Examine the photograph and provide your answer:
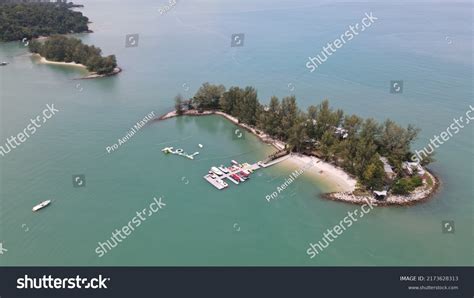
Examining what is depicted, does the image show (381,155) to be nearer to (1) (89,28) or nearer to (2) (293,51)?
(2) (293,51)

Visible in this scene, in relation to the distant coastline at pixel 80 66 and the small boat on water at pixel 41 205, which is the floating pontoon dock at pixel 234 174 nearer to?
the small boat on water at pixel 41 205

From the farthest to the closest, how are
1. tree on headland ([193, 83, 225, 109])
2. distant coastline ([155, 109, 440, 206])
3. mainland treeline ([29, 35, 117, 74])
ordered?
mainland treeline ([29, 35, 117, 74]), tree on headland ([193, 83, 225, 109]), distant coastline ([155, 109, 440, 206])

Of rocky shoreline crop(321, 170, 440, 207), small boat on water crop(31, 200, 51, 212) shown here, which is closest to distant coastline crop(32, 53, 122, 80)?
small boat on water crop(31, 200, 51, 212)

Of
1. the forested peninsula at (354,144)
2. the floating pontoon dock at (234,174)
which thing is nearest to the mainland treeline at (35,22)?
the forested peninsula at (354,144)

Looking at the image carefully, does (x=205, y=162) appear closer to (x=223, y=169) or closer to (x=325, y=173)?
(x=223, y=169)

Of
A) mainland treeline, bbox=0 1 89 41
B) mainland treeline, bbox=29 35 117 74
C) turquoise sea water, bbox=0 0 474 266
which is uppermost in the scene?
mainland treeline, bbox=0 1 89 41

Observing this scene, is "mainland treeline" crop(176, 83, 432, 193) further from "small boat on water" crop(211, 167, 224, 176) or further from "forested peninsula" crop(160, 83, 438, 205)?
"small boat on water" crop(211, 167, 224, 176)
